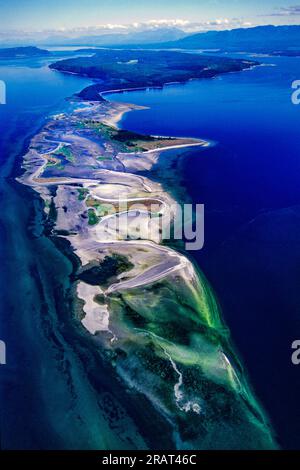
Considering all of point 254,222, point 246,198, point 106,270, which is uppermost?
point 246,198

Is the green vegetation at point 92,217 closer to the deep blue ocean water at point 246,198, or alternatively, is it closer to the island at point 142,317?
the island at point 142,317

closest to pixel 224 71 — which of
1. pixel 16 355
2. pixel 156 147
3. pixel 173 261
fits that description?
pixel 156 147

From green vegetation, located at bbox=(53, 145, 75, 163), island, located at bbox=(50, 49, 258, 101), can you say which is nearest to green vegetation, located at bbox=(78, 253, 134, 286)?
green vegetation, located at bbox=(53, 145, 75, 163)

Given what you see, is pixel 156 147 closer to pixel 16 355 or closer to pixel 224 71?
pixel 16 355

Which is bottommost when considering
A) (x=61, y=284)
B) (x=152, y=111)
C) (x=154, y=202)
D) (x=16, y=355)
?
(x=16, y=355)

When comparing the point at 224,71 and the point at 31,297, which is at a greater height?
the point at 224,71

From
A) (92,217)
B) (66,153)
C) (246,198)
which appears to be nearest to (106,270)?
(92,217)

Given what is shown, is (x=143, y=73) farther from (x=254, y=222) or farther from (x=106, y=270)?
(x=106, y=270)
